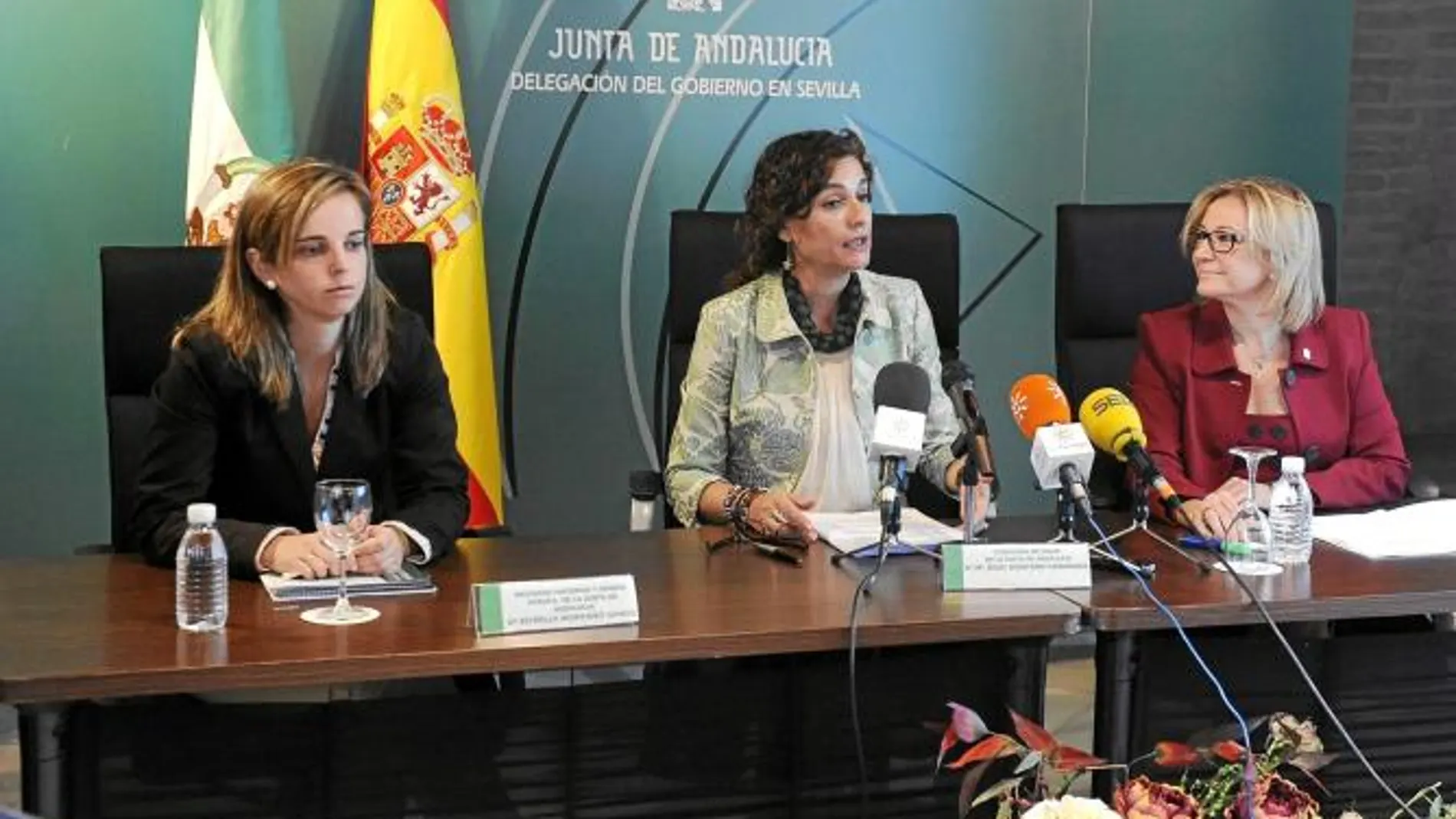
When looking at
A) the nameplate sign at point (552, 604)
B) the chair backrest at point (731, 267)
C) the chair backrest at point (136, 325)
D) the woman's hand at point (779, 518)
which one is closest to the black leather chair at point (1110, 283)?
the chair backrest at point (731, 267)

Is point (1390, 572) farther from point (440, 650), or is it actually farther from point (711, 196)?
point (711, 196)

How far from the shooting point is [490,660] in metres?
2.01

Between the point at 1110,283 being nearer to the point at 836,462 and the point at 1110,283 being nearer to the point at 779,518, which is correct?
the point at 836,462

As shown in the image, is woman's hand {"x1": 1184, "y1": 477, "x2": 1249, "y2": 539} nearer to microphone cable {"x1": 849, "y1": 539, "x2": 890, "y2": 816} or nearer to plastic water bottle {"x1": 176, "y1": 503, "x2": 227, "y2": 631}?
microphone cable {"x1": 849, "y1": 539, "x2": 890, "y2": 816}

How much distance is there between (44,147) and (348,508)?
1959 mm

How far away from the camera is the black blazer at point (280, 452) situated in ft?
8.00

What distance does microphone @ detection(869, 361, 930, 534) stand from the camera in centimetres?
232

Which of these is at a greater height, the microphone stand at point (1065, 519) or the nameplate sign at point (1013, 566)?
the microphone stand at point (1065, 519)

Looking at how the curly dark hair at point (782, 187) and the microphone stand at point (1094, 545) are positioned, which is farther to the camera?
the curly dark hair at point (782, 187)

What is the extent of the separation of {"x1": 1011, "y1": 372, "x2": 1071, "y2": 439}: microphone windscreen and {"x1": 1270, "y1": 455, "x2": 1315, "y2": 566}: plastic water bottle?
36 cm

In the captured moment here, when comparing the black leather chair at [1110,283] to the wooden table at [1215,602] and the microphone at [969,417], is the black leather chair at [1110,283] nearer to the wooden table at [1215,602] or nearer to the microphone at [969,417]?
the wooden table at [1215,602]

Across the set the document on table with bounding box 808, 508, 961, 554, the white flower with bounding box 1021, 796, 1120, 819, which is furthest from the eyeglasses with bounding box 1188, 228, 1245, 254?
the white flower with bounding box 1021, 796, 1120, 819

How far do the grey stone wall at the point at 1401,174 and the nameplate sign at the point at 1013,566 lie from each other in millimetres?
3032

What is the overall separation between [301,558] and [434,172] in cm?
157
